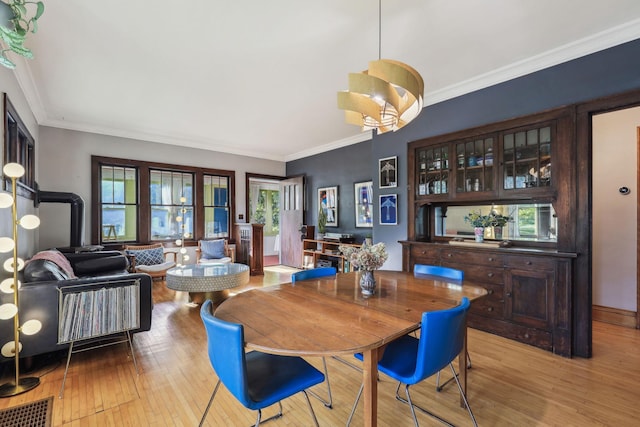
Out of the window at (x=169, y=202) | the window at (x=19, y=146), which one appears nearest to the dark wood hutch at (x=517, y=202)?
the window at (x=19, y=146)

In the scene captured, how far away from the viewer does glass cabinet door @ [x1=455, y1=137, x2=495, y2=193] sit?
130 inches

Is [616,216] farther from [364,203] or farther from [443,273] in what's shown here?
[364,203]

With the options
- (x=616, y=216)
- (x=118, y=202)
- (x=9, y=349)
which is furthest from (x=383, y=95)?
(x=118, y=202)

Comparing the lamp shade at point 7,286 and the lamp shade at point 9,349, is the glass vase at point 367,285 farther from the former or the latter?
the lamp shade at point 9,349

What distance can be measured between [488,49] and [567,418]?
3036mm

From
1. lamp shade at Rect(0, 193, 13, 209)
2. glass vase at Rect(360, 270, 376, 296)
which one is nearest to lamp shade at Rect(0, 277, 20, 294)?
lamp shade at Rect(0, 193, 13, 209)

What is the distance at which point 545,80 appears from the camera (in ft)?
9.62

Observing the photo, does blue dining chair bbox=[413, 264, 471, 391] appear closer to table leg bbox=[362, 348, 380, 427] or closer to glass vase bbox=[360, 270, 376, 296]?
glass vase bbox=[360, 270, 376, 296]

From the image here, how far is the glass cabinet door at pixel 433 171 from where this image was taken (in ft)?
12.1

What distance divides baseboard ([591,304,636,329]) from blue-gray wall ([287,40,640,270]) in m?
2.40

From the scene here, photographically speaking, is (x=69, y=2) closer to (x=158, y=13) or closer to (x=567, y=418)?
(x=158, y=13)

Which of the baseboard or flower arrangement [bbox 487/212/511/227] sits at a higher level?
flower arrangement [bbox 487/212/511/227]

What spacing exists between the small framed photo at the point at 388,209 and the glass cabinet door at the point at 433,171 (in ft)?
1.37

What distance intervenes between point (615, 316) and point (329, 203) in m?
4.73
